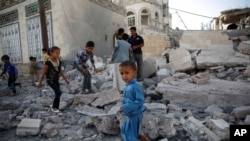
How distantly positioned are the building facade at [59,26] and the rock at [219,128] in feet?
26.2

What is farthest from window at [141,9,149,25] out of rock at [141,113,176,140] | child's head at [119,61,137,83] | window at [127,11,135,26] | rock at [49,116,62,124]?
child's head at [119,61,137,83]

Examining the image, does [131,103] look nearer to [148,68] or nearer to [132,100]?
[132,100]

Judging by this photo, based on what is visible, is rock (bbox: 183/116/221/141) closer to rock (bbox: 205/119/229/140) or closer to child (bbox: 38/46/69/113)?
rock (bbox: 205/119/229/140)

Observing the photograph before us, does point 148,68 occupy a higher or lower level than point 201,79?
higher

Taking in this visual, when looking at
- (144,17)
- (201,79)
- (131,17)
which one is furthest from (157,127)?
(144,17)

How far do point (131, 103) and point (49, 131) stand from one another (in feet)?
5.40

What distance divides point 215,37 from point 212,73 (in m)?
2.85

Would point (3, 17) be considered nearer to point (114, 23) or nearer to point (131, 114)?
point (114, 23)

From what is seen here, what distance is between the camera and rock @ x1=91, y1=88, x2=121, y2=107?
4.17 m

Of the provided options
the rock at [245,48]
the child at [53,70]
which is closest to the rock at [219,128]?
the child at [53,70]

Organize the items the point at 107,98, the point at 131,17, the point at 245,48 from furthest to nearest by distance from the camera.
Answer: the point at 131,17, the point at 245,48, the point at 107,98

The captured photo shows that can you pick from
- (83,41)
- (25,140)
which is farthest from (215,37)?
(25,140)

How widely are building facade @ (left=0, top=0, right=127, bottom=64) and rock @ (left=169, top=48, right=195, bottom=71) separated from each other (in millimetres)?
5124

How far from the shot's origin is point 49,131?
9.98 feet
